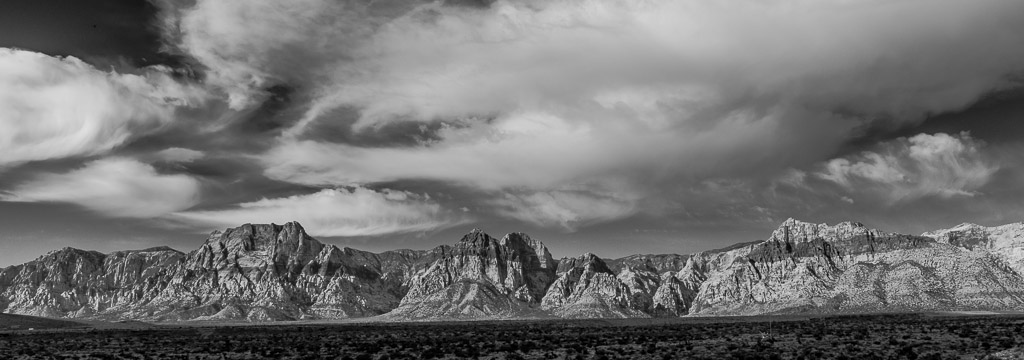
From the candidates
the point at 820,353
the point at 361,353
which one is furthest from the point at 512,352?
the point at 820,353

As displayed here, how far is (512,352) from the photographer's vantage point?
7744 cm

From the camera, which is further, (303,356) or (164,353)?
(164,353)

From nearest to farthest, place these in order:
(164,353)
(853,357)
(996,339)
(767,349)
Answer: (853,357) < (767,349) < (996,339) < (164,353)

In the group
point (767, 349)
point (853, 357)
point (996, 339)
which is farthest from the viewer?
point (996, 339)

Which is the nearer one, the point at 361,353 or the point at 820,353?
the point at 820,353

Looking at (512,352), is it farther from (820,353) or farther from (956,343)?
(956,343)

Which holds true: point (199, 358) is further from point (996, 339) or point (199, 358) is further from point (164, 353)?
point (996, 339)

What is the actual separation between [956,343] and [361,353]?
61.3 metres

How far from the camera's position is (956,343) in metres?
72.1

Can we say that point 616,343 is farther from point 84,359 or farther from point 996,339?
point 84,359

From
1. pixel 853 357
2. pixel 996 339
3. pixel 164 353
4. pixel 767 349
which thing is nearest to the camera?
pixel 853 357

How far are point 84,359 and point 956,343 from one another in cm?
9067

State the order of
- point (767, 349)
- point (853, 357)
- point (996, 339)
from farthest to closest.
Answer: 1. point (996, 339)
2. point (767, 349)
3. point (853, 357)

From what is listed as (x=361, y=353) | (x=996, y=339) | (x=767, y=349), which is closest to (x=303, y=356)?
(x=361, y=353)
